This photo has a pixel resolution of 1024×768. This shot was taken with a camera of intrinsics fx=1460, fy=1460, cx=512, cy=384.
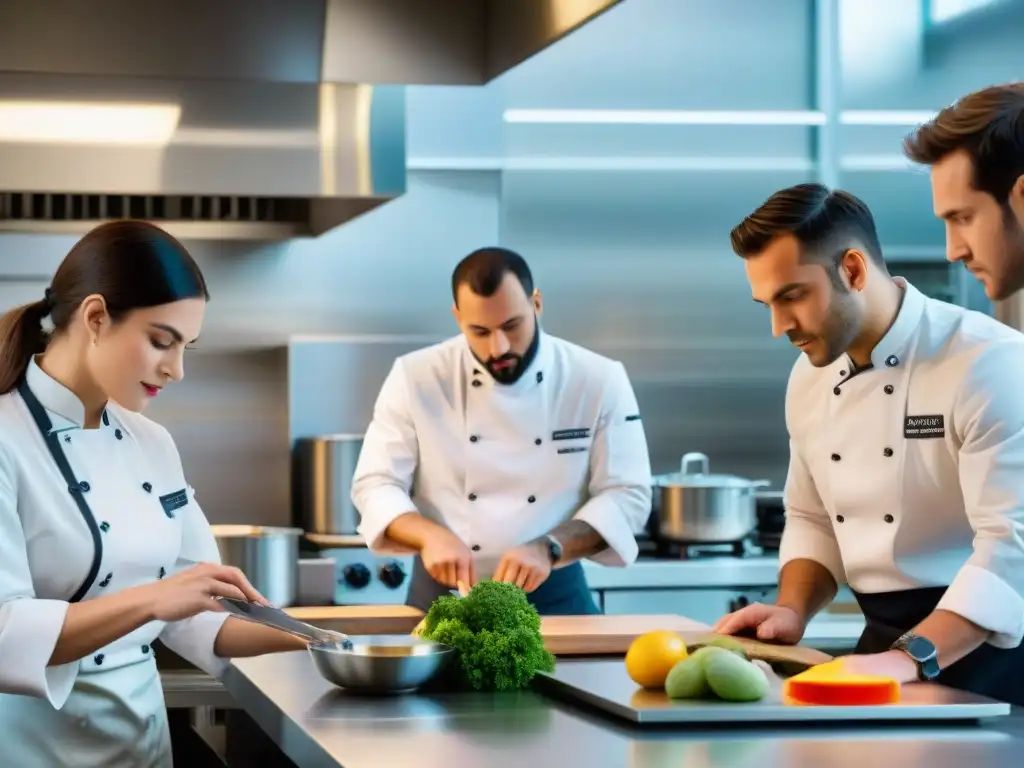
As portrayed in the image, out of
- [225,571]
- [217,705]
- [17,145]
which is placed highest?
[17,145]

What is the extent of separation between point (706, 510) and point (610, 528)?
1086 millimetres

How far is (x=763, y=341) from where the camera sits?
534cm

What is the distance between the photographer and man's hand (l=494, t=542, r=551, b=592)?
3158 mm

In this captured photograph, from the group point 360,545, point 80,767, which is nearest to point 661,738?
point 80,767

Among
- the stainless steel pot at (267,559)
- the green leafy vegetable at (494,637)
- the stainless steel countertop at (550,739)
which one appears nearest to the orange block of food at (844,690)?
the stainless steel countertop at (550,739)

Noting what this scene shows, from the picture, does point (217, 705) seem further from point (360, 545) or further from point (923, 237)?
point (923, 237)

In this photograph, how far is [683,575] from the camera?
4445 millimetres

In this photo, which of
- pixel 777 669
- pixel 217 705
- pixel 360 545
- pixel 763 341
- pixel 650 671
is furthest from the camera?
pixel 763 341

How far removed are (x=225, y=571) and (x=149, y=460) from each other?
1.23 feet

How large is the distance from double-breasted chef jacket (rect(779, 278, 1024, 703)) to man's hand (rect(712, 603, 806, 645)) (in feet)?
0.46

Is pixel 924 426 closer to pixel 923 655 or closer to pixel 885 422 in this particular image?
pixel 885 422

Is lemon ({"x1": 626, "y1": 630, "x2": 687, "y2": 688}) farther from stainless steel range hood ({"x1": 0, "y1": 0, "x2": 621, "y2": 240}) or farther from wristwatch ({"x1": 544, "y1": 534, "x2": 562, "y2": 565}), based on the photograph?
wristwatch ({"x1": 544, "y1": 534, "x2": 562, "y2": 565})

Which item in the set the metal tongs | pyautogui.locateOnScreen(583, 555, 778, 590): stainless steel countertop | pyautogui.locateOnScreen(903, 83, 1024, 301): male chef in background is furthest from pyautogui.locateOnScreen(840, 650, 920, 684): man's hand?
pyautogui.locateOnScreen(583, 555, 778, 590): stainless steel countertop

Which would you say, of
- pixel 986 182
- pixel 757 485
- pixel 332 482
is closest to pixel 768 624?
pixel 986 182
